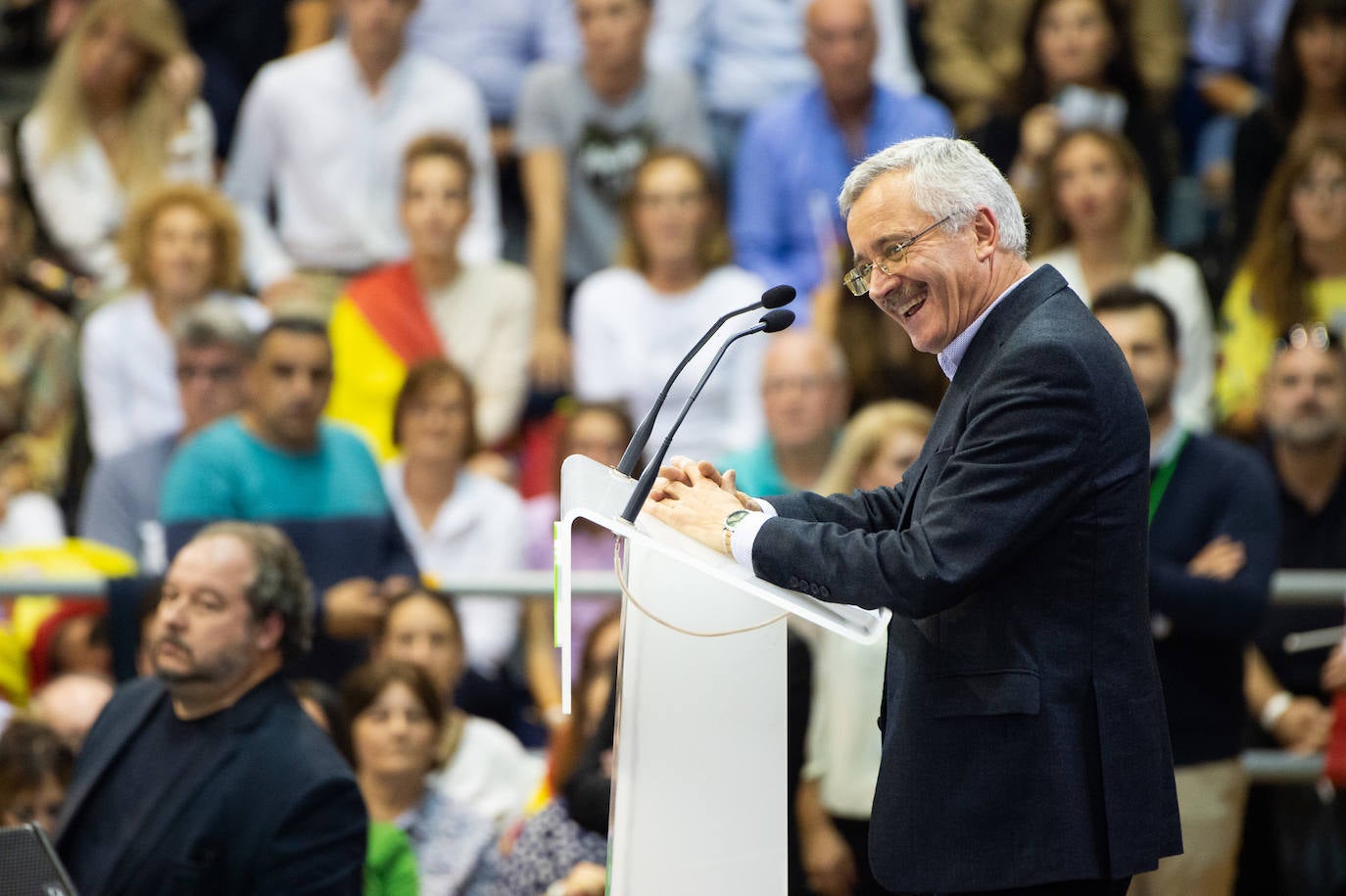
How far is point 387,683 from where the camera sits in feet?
16.4

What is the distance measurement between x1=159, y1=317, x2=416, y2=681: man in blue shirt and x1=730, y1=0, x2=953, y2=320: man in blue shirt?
1.95 m

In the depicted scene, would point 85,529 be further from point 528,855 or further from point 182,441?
point 528,855

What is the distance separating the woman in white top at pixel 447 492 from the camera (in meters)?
6.08

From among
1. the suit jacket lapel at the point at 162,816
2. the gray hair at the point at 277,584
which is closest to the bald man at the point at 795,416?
the gray hair at the point at 277,584

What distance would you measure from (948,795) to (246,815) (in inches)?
71.2

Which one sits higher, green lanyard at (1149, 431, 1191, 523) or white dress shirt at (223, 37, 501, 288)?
white dress shirt at (223, 37, 501, 288)

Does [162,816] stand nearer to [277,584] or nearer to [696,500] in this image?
[277,584]

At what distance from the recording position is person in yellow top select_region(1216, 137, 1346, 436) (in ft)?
21.5

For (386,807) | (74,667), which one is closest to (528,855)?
(386,807)

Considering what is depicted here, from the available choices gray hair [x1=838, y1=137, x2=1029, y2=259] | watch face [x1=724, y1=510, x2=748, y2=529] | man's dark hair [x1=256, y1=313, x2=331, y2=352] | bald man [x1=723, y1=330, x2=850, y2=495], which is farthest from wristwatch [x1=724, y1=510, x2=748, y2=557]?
man's dark hair [x1=256, y1=313, x2=331, y2=352]

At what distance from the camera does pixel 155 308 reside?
665cm

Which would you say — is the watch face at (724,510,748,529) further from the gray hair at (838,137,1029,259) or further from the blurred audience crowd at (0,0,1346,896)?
the blurred audience crowd at (0,0,1346,896)

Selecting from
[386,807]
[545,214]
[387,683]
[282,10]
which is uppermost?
[282,10]

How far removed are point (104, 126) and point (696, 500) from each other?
511cm
